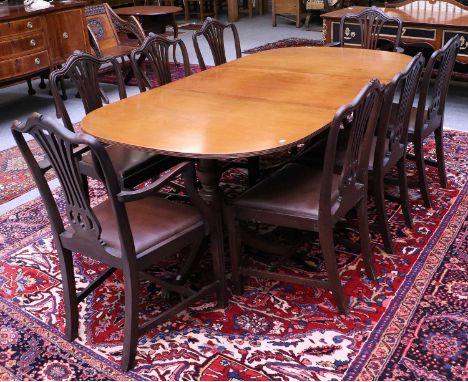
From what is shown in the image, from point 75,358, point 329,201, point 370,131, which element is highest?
point 370,131

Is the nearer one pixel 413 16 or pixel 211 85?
pixel 211 85

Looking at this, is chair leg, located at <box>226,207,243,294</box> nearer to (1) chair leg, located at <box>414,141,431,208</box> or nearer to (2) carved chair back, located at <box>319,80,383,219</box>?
(2) carved chair back, located at <box>319,80,383,219</box>

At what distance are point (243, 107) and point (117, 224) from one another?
857mm

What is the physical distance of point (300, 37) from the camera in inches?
307

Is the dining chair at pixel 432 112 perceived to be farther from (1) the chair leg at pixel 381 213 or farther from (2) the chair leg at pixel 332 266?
(2) the chair leg at pixel 332 266

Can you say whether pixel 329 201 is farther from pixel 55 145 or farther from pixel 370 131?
pixel 55 145

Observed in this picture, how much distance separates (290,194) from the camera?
2197mm

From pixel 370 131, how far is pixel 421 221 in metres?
0.94

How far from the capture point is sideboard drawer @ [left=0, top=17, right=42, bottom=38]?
4.48 meters

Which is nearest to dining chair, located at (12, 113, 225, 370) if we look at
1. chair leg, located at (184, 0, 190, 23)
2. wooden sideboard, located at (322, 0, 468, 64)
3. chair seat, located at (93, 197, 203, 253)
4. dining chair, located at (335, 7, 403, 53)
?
chair seat, located at (93, 197, 203, 253)

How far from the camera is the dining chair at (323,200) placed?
79.1 inches

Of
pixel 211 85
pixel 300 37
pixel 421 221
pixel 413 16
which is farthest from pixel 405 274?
pixel 300 37

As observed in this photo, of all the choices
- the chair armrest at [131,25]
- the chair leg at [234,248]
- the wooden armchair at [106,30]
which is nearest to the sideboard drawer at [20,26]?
the wooden armchair at [106,30]

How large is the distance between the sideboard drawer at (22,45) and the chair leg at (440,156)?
328 cm
